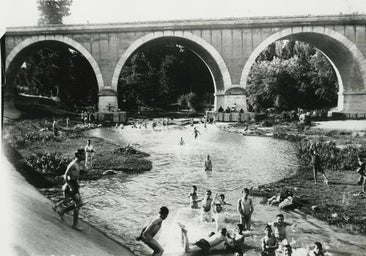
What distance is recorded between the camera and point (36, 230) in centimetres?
455

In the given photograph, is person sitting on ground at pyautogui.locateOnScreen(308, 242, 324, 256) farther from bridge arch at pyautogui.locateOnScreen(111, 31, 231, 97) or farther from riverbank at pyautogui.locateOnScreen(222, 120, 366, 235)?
bridge arch at pyautogui.locateOnScreen(111, 31, 231, 97)

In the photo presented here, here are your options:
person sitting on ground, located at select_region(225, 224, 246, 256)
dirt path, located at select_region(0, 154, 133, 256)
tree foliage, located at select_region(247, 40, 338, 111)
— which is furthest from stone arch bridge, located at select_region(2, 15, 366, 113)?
person sitting on ground, located at select_region(225, 224, 246, 256)

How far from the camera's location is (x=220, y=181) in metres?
6.85

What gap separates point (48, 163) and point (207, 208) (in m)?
2.75

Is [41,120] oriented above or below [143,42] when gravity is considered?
below

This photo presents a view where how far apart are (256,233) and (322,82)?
37.8 ft

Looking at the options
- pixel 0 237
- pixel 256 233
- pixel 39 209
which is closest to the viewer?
pixel 0 237

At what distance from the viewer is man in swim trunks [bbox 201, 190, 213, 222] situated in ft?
19.1

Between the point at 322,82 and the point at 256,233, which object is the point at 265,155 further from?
the point at 322,82

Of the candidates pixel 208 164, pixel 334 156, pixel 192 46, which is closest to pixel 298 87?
pixel 192 46

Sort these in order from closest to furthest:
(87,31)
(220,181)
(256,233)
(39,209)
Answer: (39,209)
(256,233)
(220,181)
(87,31)

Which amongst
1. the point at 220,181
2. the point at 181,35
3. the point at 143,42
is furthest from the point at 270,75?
the point at 220,181

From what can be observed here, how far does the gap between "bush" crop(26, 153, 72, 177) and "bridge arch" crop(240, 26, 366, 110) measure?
11867 millimetres

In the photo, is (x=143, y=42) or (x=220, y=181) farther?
(x=143, y=42)
